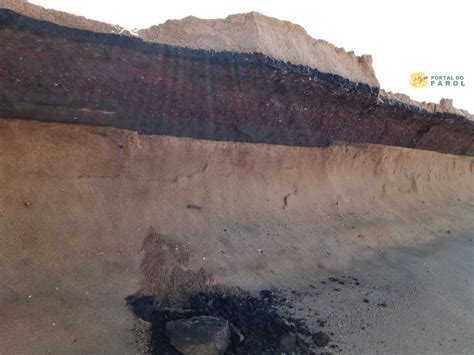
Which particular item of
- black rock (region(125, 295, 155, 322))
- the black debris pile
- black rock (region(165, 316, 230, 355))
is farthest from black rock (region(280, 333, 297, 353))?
black rock (region(125, 295, 155, 322))

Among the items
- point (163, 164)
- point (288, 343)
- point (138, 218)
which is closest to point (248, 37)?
point (163, 164)

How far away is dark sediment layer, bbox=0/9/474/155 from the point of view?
2.46m

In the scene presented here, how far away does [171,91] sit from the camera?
3.03 meters

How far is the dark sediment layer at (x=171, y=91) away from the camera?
8.08 ft

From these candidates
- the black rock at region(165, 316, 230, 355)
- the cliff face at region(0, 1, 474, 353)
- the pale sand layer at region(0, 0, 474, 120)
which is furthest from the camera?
the cliff face at region(0, 1, 474, 353)

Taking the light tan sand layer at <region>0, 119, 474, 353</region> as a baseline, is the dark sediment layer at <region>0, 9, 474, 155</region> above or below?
above

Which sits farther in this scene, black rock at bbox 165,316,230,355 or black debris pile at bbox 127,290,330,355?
black debris pile at bbox 127,290,330,355

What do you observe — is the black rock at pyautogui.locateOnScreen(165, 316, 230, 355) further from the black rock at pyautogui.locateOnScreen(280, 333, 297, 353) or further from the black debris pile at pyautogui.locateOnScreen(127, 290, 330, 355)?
the black rock at pyautogui.locateOnScreen(280, 333, 297, 353)

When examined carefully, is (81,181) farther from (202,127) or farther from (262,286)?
(262,286)

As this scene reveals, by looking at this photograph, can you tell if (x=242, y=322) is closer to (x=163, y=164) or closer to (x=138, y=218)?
(x=138, y=218)

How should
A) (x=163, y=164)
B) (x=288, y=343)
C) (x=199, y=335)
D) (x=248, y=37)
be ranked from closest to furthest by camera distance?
(x=199, y=335) < (x=288, y=343) < (x=248, y=37) < (x=163, y=164)

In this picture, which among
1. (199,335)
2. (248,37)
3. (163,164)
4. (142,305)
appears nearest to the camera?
(199,335)

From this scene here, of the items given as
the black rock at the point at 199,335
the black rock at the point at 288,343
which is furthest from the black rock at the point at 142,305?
the black rock at the point at 288,343

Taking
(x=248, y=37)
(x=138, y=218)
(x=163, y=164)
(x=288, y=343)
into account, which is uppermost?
(x=248, y=37)
